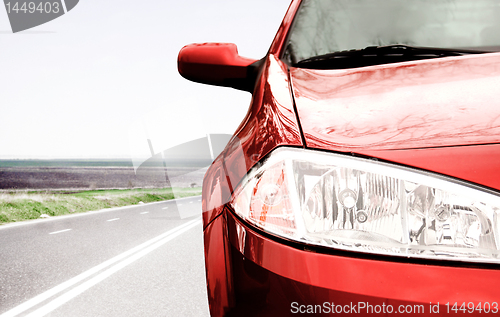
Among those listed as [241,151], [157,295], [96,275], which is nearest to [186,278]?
[157,295]

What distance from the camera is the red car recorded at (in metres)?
0.76

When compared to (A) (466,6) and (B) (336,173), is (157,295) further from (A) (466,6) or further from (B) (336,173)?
(A) (466,6)

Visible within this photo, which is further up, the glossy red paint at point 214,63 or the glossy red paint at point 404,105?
the glossy red paint at point 214,63

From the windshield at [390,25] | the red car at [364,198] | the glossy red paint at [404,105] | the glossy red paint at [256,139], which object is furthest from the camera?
the windshield at [390,25]

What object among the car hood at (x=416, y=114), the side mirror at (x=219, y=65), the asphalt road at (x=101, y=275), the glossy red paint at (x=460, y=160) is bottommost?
the asphalt road at (x=101, y=275)

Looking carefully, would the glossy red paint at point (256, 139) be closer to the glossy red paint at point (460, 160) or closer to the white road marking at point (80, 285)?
the glossy red paint at point (460, 160)

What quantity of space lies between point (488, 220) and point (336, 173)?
0.34 meters

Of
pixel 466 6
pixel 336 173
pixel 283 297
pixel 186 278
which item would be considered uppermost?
pixel 466 6

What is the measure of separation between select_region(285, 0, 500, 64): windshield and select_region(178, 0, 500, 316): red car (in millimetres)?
366

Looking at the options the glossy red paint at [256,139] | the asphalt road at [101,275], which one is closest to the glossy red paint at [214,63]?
the glossy red paint at [256,139]

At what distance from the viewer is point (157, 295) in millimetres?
3445

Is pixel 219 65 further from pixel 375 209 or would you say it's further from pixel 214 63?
pixel 375 209

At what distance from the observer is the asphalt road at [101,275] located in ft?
10.2

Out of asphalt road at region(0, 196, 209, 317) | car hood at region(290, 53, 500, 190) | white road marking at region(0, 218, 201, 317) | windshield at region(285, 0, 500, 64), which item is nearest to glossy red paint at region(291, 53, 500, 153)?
car hood at region(290, 53, 500, 190)
